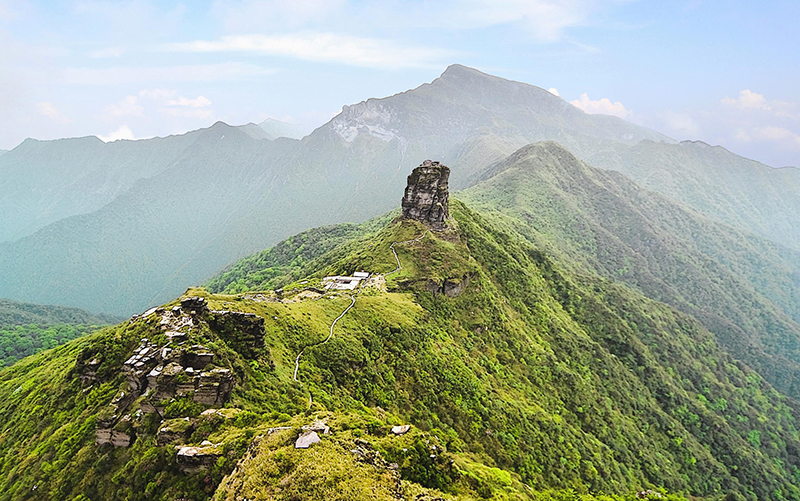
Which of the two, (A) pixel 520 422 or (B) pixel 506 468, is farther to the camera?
(A) pixel 520 422

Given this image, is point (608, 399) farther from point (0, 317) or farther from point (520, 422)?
point (0, 317)

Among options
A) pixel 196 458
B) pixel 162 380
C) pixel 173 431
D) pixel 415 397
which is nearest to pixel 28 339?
pixel 415 397

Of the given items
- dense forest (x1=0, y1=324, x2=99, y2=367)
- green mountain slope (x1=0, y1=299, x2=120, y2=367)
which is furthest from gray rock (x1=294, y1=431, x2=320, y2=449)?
green mountain slope (x1=0, y1=299, x2=120, y2=367)

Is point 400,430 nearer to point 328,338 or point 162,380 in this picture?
point 162,380

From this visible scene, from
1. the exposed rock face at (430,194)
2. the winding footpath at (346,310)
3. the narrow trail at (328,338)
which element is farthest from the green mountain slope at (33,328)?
the exposed rock face at (430,194)

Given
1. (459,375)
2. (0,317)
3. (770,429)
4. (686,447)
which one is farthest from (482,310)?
(0,317)

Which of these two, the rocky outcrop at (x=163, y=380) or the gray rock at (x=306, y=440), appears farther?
the rocky outcrop at (x=163, y=380)

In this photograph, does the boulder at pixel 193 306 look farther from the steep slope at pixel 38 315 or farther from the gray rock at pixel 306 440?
the steep slope at pixel 38 315
